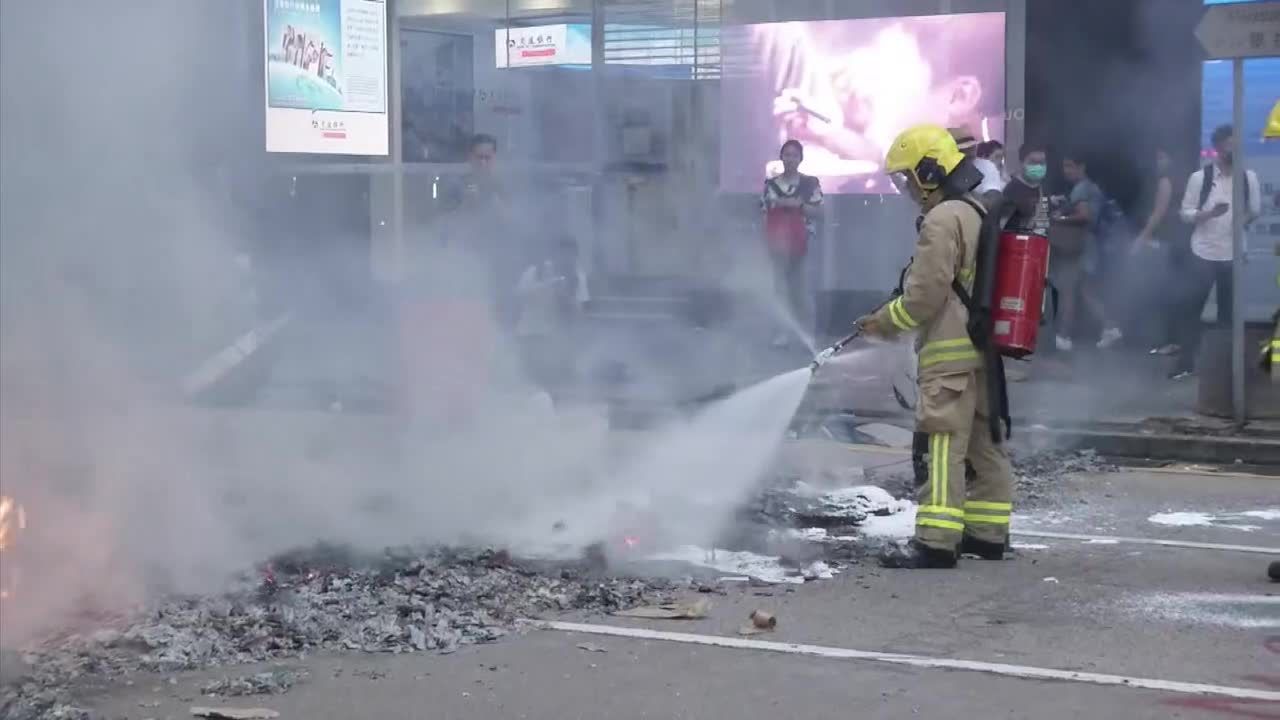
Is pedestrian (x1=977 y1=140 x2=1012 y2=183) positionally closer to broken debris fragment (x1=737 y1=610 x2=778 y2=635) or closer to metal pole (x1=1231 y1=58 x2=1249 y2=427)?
metal pole (x1=1231 y1=58 x2=1249 y2=427)

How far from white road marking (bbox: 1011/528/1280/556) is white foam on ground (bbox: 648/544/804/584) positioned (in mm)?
1231

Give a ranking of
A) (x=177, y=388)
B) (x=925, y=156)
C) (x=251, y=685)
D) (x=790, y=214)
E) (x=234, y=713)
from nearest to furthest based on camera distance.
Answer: (x=234, y=713)
(x=251, y=685)
(x=177, y=388)
(x=925, y=156)
(x=790, y=214)

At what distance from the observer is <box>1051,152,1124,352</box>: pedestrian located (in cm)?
1183

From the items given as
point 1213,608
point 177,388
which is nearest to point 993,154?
point 1213,608

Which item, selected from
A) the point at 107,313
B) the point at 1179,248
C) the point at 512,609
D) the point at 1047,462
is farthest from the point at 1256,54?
the point at 107,313

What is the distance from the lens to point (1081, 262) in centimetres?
1195

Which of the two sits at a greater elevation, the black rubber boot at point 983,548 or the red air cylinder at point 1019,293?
the red air cylinder at point 1019,293

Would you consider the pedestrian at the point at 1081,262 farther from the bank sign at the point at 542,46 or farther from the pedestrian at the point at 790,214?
the bank sign at the point at 542,46

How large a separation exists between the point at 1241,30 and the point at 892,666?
504 cm

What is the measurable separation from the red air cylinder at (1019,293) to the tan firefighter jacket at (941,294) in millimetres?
103

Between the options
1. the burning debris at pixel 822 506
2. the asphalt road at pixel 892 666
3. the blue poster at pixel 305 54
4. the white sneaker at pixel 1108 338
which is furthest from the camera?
the white sneaker at pixel 1108 338

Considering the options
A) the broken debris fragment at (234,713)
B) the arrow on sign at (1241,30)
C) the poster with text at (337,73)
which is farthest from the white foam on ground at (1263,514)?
the poster with text at (337,73)

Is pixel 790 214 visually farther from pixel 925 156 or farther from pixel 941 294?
pixel 941 294

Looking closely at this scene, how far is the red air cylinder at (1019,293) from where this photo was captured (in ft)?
20.6
